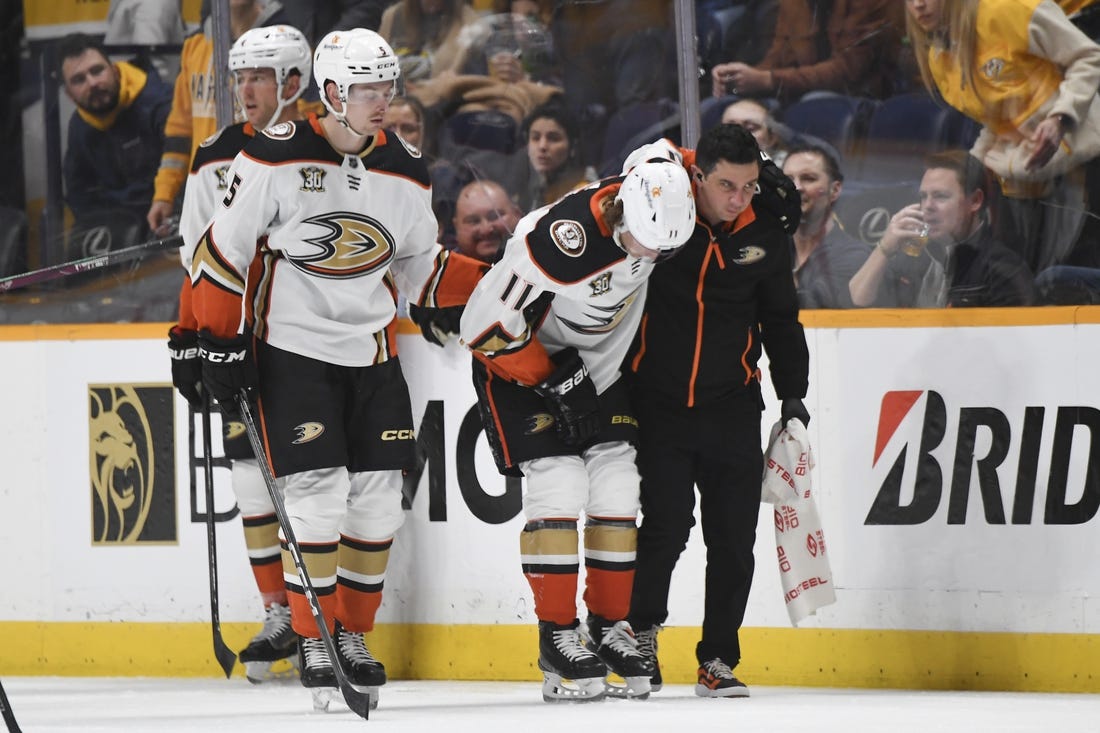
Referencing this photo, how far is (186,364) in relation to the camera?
410cm

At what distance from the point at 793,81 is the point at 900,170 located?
0.39m

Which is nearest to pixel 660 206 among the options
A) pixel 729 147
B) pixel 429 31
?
pixel 729 147

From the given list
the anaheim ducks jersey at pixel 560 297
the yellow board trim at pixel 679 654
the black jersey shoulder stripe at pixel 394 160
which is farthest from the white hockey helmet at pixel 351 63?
the yellow board trim at pixel 679 654

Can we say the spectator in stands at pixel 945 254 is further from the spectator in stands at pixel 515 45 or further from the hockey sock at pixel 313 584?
the hockey sock at pixel 313 584

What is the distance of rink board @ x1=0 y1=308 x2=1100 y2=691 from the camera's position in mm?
4109

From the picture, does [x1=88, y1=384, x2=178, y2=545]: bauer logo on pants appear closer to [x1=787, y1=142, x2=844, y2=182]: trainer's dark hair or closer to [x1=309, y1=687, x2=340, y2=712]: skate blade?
[x1=309, y1=687, x2=340, y2=712]: skate blade

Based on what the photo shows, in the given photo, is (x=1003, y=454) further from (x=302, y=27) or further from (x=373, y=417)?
(x=302, y=27)

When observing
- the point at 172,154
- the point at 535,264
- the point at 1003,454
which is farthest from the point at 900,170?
the point at 172,154

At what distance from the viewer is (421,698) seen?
411 cm

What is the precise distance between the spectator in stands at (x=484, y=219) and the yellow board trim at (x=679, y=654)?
3.64 feet

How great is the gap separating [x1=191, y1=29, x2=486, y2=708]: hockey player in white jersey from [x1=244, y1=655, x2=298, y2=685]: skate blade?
55 centimetres

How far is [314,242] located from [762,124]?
144 centimetres

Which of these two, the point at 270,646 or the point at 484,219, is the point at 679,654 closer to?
the point at 270,646

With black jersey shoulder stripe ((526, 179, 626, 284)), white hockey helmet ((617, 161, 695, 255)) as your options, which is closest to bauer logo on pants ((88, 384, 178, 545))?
black jersey shoulder stripe ((526, 179, 626, 284))
